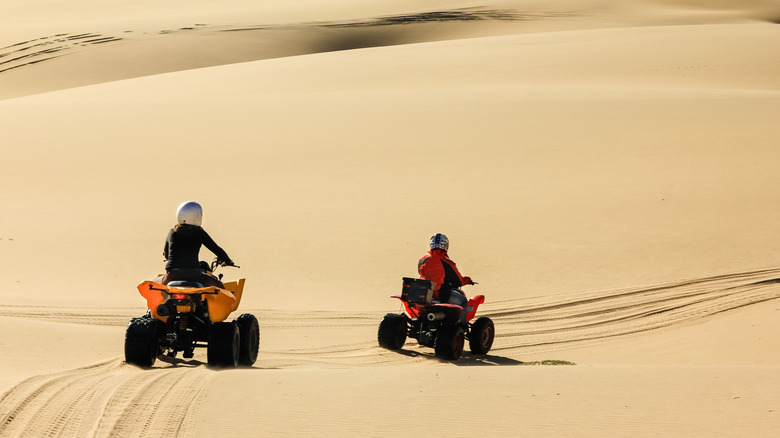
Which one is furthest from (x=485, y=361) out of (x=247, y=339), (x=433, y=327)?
(x=247, y=339)

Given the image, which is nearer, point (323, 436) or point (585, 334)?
point (323, 436)

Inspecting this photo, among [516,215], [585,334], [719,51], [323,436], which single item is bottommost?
[323,436]

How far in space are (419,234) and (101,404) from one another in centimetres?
990

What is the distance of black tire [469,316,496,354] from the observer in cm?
969

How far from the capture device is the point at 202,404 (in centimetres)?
622

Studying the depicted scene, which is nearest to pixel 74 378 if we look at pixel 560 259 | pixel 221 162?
pixel 560 259

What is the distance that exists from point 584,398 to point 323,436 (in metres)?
1.94

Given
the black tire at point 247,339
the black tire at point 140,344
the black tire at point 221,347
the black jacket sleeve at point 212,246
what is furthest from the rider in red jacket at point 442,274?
the black tire at point 140,344

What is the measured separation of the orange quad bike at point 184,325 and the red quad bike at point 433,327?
2.01 meters

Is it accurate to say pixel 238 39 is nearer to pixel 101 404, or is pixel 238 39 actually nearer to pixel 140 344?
pixel 140 344

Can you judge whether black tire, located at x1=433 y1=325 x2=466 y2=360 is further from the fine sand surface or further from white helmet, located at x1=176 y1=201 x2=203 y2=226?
white helmet, located at x1=176 y1=201 x2=203 y2=226

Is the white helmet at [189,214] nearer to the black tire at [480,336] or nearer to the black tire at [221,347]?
the black tire at [221,347]

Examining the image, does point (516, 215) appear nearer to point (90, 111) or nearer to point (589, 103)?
point (589, 103)

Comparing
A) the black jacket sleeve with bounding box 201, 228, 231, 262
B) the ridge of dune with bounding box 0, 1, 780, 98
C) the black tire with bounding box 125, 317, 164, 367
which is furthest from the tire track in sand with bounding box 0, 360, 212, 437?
the ridge of dune with bounding box 0, 1, 780, 98
